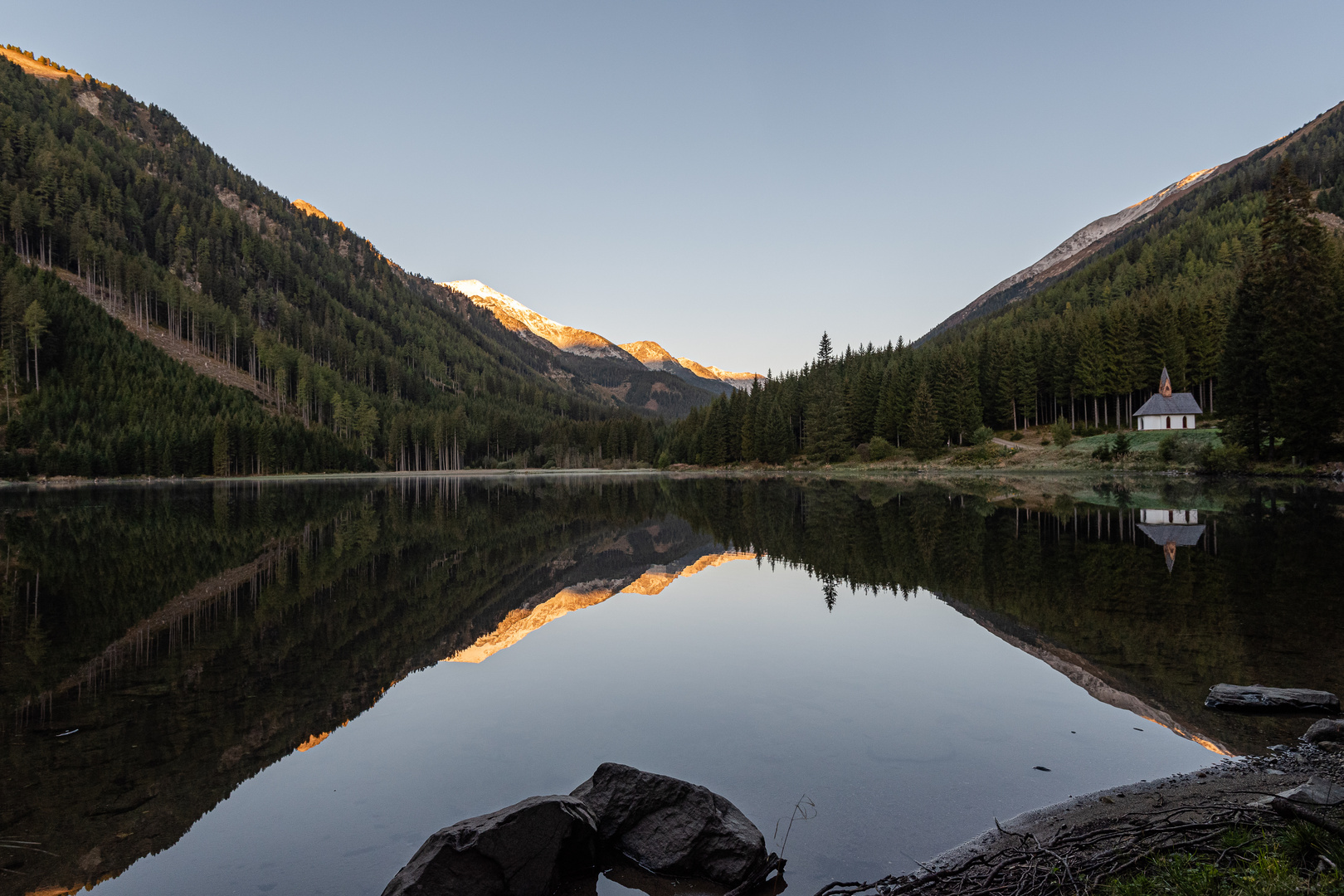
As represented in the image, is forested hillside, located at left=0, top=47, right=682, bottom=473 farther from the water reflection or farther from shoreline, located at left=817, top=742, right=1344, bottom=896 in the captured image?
shoreline, located at left=817, top=742, right=1344, bottom=896

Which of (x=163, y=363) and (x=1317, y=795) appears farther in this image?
(x=163, y=363)

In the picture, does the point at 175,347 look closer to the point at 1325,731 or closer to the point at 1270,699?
the point at 1270,699

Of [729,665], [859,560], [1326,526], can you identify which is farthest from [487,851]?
[1326,526]

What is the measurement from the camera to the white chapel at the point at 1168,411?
84000mm

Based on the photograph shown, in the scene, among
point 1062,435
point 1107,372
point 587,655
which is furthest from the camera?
point 1107,372

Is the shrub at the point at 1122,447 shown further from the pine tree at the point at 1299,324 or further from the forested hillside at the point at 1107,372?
the pine tree at the point at 1299,324

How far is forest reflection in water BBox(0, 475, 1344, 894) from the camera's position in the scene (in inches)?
287

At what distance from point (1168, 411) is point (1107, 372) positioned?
10.0 meters

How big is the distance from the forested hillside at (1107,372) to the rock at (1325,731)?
53.2 meters

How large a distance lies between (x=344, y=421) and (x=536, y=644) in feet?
500

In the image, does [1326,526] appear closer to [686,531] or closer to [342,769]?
[686,531]

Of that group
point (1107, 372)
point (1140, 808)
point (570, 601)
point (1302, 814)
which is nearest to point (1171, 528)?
point (570, 601)

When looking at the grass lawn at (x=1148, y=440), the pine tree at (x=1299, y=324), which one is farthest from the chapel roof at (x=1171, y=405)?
the pine tree at (x=1299, y=324)

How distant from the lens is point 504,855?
5559 mm
